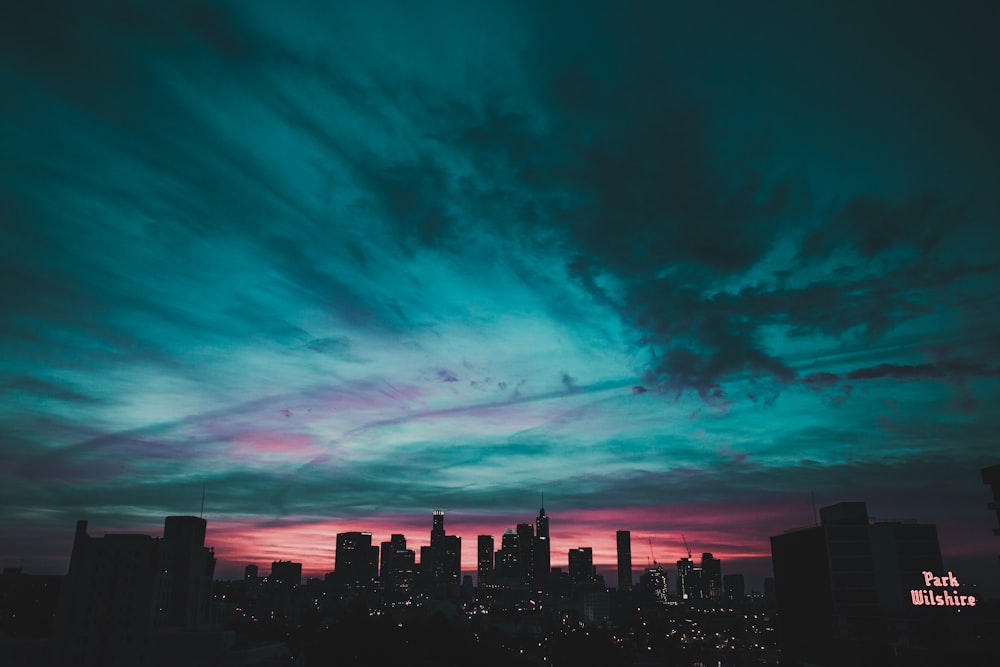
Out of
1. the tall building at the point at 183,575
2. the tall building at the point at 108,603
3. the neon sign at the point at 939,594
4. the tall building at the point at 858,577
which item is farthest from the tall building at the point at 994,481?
the tall building at the point at 183,575

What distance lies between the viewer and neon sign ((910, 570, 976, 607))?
A: 9644 cm

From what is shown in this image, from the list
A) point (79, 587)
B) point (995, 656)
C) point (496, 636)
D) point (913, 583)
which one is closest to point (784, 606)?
point (913, 583)

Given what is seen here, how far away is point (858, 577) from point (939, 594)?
75.1ft

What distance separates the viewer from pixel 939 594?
9825 cm

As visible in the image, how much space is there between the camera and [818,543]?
129875 millimetres

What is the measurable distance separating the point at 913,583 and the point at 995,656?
1140 inches

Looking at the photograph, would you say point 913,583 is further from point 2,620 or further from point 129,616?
point 2,620

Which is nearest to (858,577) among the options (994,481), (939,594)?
(939,594)

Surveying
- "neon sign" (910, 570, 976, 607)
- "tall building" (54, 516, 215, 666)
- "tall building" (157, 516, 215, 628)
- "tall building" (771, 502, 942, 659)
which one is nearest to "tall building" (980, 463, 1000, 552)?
"neon sign" (910, 570, 976, 607)

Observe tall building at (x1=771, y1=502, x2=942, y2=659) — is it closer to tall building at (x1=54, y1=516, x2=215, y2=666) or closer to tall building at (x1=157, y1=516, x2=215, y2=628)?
tall building at (x1=54, y1=516, x2=215, y2=666)

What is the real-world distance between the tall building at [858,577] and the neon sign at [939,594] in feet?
14.6

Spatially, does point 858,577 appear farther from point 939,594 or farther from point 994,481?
point 994,481

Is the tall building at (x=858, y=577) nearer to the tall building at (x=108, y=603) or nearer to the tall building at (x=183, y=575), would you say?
the tall building at (x=108, y=603)

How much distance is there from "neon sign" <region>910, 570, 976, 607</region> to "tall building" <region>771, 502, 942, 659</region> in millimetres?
4449
